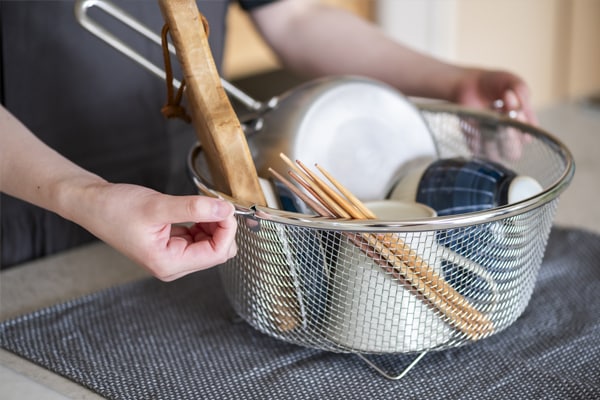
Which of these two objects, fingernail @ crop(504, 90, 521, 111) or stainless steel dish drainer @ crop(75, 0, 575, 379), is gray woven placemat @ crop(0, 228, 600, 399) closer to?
stainless steel dish drainer @ crop(75, 0, 575, 379)

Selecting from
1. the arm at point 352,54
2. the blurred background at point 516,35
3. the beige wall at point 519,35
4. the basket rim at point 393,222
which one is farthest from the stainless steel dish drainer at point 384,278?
the beige wall at point 519,35

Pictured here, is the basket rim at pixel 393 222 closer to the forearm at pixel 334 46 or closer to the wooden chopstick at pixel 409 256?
the wooden chopstick at pixel 409 256

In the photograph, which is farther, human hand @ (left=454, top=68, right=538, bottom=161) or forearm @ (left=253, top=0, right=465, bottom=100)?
forearm @ (left=253, top=0, right=465, bottom=100)

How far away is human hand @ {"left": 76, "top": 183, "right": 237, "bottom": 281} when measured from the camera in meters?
0.46

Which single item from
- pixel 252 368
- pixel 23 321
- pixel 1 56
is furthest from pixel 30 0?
pixel 252 368

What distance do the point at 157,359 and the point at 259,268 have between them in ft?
0.36

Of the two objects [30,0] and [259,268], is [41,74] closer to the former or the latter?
[30,0]

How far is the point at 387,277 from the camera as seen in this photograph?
493mm

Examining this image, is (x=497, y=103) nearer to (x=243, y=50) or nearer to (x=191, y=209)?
(x=191, y=209)

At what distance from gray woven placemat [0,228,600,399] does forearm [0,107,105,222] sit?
0.40 ft

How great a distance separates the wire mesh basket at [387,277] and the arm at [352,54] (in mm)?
230

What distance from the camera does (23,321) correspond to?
0.63m

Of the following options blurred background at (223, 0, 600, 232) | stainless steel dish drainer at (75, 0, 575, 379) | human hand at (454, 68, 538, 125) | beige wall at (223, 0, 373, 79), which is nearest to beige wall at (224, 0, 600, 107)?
blurred background at (223, 0, 600, 232)

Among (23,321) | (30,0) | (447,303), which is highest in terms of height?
(30,0)
